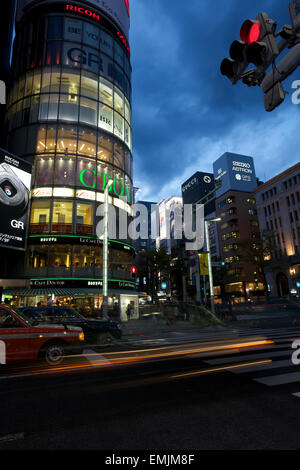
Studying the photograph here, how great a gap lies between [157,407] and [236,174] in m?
99.6

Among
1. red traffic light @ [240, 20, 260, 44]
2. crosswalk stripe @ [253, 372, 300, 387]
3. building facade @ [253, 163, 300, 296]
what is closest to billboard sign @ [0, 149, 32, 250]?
crosswalk stripe @ [253, 372, 300, 387]

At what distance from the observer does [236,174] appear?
96.1 meters

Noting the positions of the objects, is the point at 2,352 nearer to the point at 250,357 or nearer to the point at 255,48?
the point at 250,357

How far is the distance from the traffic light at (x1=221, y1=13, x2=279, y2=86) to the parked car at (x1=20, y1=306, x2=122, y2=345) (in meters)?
10.5

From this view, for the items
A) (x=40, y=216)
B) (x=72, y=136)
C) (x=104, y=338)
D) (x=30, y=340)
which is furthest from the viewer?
(x=72, y=136)

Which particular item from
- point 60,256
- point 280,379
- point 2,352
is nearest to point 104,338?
point 2,352

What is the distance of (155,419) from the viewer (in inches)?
149

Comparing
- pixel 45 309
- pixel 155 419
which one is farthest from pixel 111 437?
pixel 45 309

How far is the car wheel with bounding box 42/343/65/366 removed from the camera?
7.84m

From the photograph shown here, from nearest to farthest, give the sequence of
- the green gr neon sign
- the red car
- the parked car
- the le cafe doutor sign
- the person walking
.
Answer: the red car, the parked car, the person walking, the le cafe doutor sign, the green gr neon sign

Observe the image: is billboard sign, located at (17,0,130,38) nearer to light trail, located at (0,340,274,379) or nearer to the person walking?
the person walking

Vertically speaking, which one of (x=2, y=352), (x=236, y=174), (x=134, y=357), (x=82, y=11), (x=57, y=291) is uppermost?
(x=236, y=174)

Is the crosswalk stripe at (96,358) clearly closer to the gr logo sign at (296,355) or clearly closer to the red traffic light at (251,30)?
the gr logo sign at (296,355)
